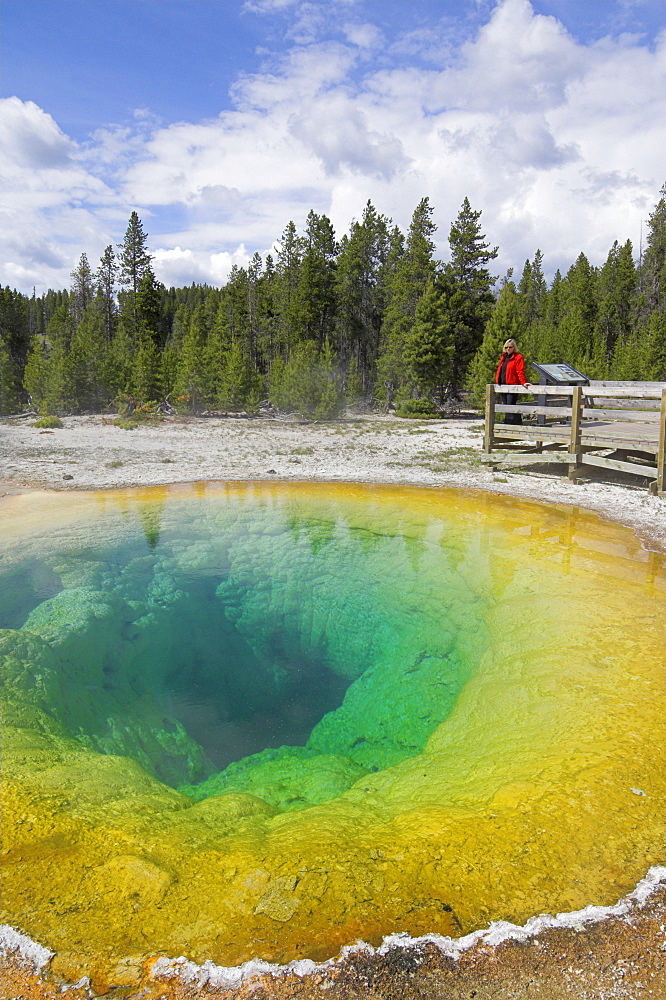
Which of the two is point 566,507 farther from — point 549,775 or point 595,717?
point 549,775

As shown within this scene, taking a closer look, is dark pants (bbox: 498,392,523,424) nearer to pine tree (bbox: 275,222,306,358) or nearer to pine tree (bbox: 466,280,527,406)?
pine tree (bbox: 466,280,527,406)

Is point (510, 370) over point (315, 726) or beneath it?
over

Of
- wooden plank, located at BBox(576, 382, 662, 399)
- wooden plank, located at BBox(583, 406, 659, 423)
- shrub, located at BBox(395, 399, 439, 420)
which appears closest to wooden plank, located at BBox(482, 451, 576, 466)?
wooden plank, located at BBox(583, 406, 659, 423)

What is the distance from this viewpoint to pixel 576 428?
39.4 feet

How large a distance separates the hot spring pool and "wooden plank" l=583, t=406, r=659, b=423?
221cm

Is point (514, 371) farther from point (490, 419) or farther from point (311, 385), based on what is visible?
point (311, 385)

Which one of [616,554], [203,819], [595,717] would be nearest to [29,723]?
[203,819]

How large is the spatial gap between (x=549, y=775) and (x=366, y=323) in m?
40.2

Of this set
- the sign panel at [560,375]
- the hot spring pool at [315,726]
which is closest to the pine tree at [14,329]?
the sign panel at [560,375]

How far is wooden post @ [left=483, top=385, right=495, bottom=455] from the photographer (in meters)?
13.9

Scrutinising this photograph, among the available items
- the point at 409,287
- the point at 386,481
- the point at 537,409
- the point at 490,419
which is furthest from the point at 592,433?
the point at 409,287

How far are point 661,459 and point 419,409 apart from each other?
19118 millimetres

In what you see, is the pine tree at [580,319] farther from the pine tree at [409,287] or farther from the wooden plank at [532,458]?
the wooden plank at [532,458]

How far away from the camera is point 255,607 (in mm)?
7551
